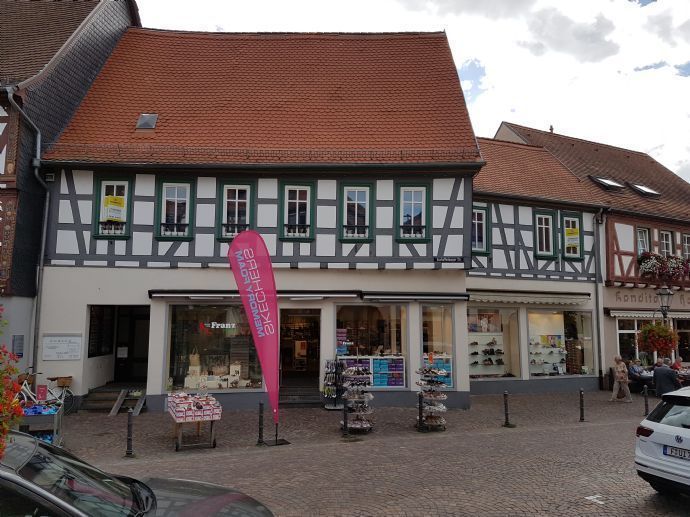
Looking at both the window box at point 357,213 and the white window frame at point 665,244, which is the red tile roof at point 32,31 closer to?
the window box at point 357,213

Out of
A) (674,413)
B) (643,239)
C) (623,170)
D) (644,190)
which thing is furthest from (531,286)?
(674,413)

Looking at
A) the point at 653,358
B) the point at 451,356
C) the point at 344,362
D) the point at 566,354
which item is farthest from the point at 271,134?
the point at 653,358

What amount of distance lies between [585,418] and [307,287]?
7932 millimetres

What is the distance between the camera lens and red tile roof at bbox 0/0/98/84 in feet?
47.1

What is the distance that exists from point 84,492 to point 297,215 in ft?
37.4

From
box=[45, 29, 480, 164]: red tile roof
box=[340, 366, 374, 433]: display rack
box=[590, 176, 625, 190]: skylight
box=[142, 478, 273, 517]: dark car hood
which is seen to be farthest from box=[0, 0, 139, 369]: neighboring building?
box=[590, 176, 625, 190]: skylight

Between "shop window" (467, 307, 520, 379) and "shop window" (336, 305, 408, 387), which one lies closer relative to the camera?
"shop window" (336, 305, 408, 387)

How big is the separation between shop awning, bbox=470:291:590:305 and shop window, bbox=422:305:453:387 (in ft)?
9.08

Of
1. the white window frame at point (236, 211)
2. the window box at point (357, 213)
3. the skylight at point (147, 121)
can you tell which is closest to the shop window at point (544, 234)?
the window box at point (357, 213)

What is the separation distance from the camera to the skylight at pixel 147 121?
15.6 metres

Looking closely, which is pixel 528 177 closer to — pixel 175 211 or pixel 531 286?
pixel 531 286

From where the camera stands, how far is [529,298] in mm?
17812

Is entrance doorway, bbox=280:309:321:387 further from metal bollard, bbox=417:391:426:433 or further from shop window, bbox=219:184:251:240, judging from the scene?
metal bollard, bbox=417:391:426:433

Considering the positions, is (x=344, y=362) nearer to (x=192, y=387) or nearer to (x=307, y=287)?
(x=307, y=287)
